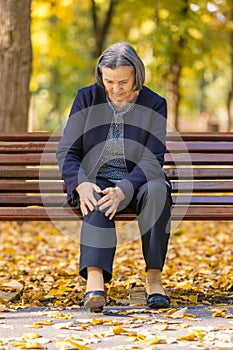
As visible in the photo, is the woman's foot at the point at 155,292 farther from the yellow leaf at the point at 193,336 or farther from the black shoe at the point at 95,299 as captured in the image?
the yellow leaf at the point at 193,336

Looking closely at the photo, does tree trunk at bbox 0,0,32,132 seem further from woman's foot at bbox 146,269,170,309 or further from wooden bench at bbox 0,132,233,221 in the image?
woman's foot at bbox 146,269,170,309

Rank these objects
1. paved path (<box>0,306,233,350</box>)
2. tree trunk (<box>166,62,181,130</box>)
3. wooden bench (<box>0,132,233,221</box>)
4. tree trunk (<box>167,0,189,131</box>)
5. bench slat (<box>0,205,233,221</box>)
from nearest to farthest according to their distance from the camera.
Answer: paved path (<box>0,306,233,350</box>), bench slat (<box>0,205,233,221</box>), wooden bench (<box>0,132,233,221</box>), tree trunk (<box>167,0,189,131</box>), tree trunk (<box>166,62,181,130</box>)

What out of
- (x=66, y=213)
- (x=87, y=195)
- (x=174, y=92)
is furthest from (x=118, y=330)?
(x=174, y=92)

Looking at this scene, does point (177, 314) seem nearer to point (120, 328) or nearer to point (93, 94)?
point (120, 328)

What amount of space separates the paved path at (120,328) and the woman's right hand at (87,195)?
2.02ft

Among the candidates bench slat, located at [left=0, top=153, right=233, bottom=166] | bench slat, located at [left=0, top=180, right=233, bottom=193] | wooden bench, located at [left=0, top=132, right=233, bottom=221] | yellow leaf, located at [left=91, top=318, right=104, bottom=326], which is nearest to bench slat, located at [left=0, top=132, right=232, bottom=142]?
wooden bench, located at [left=0, top=132, right=233, bottom=221]

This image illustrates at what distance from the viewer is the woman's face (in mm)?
4684

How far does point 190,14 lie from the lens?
1491cm

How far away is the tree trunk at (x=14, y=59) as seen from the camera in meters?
8.00

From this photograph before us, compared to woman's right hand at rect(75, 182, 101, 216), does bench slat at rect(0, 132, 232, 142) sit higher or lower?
higher

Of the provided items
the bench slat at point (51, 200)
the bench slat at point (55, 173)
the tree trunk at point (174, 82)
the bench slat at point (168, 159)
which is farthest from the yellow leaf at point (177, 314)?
the tree trunk at point (174, 82)

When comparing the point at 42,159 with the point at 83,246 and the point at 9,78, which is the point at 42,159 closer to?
the point at 83,246

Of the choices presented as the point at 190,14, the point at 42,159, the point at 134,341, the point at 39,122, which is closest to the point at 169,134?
the point at 42,159

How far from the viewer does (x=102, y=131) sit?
4.93 meters
